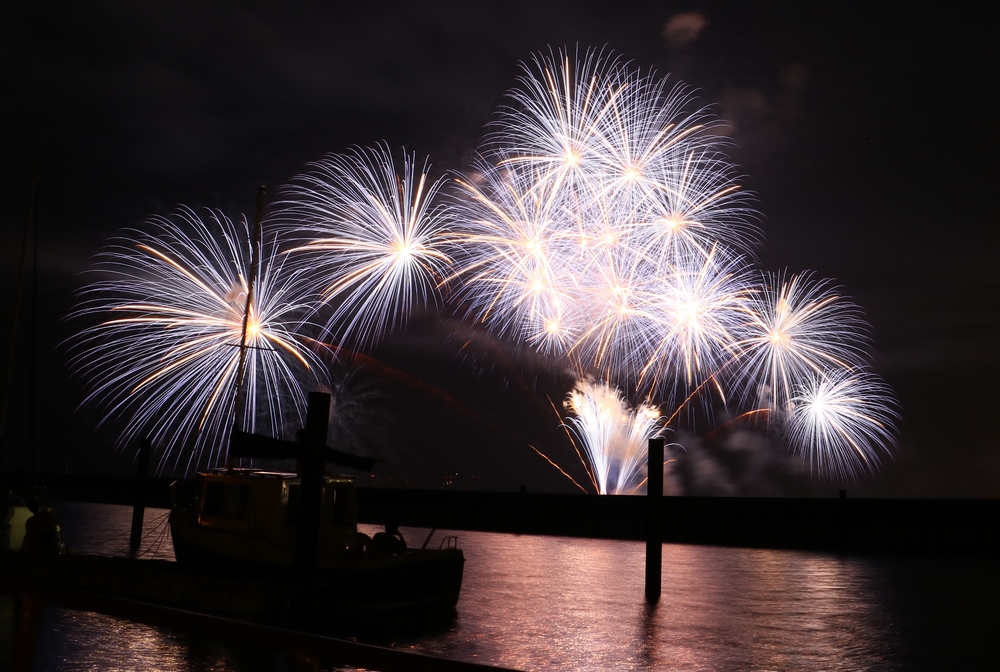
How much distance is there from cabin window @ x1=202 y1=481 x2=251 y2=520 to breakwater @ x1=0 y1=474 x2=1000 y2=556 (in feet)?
48.9

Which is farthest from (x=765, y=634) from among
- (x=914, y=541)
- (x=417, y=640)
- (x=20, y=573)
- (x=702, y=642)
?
(x=914, y=541)

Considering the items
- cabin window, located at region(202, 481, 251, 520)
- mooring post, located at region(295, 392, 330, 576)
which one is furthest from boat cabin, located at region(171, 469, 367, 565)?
mooring post, located at region(295, 392, 330, 576)

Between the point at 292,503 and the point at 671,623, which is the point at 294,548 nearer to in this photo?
the point at 292,503

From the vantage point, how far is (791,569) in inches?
1460

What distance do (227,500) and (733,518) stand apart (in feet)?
123

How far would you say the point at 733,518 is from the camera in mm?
50719

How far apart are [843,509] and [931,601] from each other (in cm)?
2037

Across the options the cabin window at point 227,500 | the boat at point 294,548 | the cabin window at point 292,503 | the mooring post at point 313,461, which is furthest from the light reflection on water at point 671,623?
the cabin window at point 227,500

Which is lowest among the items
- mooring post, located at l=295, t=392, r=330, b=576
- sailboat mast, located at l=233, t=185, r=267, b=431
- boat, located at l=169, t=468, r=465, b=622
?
boat, located at l=169, t=468, r=465, b=622

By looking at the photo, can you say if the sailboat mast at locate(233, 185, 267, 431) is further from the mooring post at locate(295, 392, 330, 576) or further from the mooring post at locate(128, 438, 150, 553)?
the mooring post at locate(295, 392, 330, 576)

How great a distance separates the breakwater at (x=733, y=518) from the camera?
44.2m

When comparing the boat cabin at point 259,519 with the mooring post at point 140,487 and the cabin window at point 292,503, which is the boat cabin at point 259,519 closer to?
the cabin window at point 292,503

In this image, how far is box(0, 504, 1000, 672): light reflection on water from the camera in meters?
12.9

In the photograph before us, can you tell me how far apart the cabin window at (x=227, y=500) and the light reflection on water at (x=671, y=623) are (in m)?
4.25
